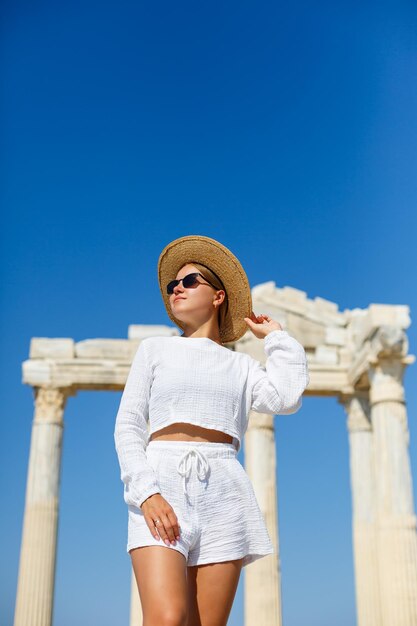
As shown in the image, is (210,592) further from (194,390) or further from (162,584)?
(194,390)

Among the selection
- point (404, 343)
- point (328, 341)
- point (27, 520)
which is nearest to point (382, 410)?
point (404, 343)

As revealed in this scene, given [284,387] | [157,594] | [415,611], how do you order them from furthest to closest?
[415,611]
[284,387]
[157,594]

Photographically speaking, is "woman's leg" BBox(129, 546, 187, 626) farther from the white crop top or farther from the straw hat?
the straw hat

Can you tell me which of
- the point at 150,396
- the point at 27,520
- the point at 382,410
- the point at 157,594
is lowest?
the point at 157,594

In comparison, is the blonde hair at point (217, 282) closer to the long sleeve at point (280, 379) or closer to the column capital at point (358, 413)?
the long sleeve at point (280, 379)

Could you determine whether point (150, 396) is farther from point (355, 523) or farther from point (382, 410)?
point (355, 523)

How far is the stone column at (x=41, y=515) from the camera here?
2252 centimetres

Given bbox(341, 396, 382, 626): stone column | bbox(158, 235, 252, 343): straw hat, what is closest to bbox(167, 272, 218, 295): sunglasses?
bbox(158, 235, 252, 343): straw hat

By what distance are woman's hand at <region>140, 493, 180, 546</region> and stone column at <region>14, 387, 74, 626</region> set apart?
64.2ft

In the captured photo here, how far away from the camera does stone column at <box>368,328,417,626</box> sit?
20.6 m

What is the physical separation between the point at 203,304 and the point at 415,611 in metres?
17.2

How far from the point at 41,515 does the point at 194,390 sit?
19590 millimetres

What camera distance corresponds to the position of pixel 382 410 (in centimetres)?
2206

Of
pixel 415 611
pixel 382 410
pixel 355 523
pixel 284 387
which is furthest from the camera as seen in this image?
pixel 355 523
